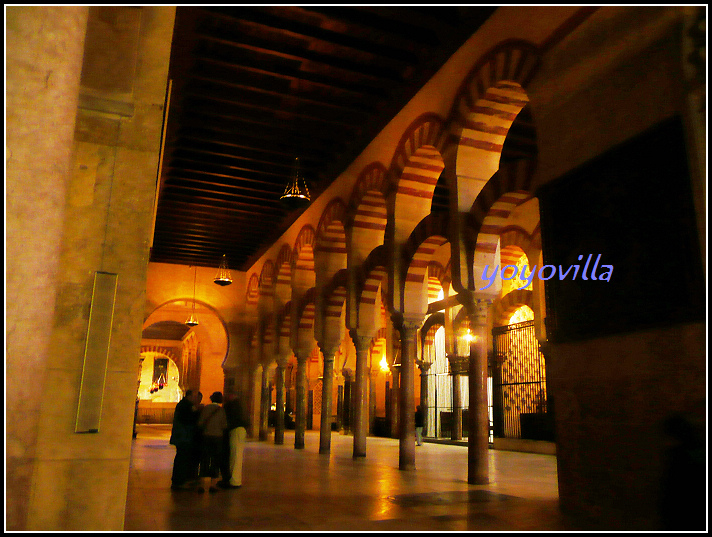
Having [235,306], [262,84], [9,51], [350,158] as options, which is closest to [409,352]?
[350,158]

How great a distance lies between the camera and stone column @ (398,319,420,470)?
7.39 m

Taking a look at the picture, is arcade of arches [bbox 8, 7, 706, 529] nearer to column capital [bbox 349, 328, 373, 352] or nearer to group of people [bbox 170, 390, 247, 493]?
column capital [bbox 349, 328, 373, 352]

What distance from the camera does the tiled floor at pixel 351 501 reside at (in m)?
3.89

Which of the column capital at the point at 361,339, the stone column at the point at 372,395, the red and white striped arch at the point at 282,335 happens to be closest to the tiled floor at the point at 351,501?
the column capital at the point at 361,339

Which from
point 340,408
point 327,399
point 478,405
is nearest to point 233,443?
point 478,405

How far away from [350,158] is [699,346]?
6.82m

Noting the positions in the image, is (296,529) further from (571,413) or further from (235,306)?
(235,306)

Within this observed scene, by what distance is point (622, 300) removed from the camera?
12.5 feet

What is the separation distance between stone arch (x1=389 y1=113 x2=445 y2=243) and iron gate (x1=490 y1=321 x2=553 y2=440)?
15.2 ft

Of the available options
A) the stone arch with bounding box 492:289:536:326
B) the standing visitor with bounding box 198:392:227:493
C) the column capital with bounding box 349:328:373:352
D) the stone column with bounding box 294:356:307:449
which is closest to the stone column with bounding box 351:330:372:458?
the column capital with bounding box 349:328:373:352

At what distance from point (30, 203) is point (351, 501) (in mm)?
3980

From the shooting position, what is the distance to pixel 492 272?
658 centimetres

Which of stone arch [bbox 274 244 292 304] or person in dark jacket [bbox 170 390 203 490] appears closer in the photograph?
person in dark jacket [bbox 170 390 203 490]

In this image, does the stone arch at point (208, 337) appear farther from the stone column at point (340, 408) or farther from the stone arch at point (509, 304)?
the stone arch at point (509, 304)
